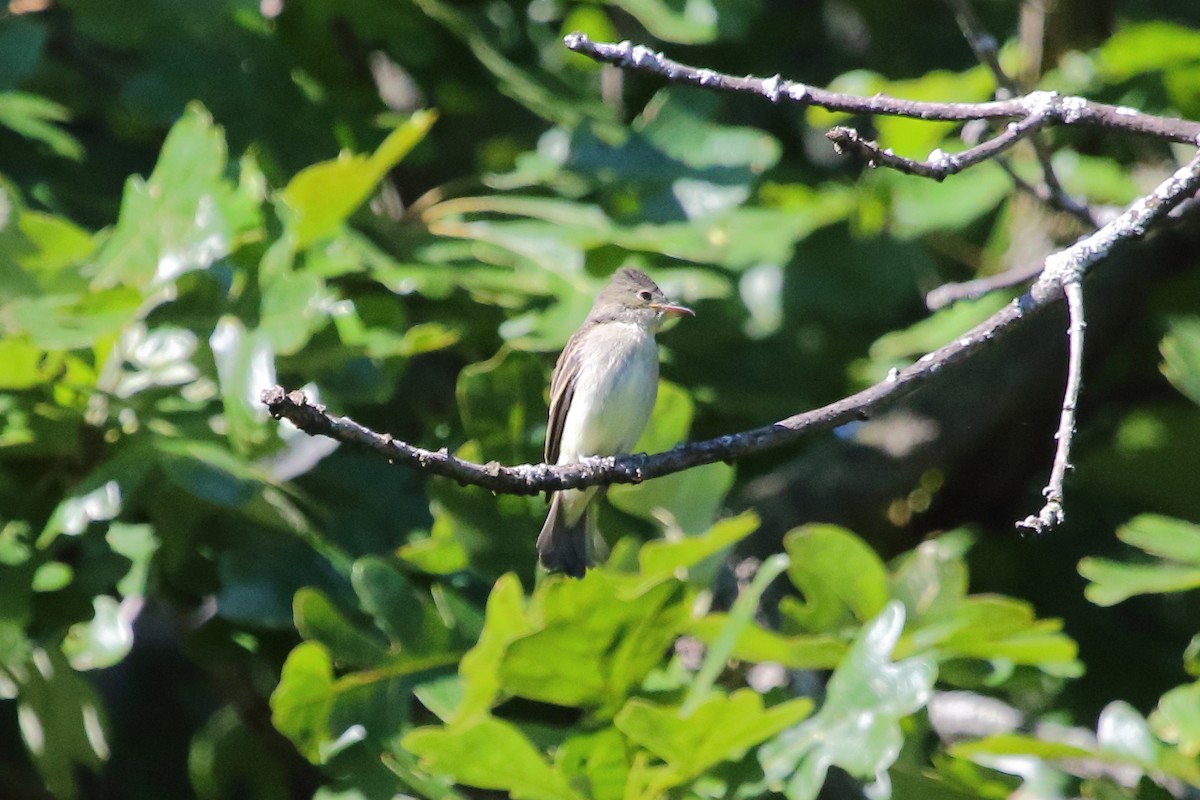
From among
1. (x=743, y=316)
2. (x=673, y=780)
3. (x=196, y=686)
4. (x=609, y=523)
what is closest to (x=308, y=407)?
(x=673, y=780)

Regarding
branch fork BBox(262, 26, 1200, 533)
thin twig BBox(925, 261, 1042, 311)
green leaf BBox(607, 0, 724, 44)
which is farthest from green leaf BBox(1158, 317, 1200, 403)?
green leaf BBox(607, 0, 724, 44)

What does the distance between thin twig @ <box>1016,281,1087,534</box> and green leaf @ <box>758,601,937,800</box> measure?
907 mm

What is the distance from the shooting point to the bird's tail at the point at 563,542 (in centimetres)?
373

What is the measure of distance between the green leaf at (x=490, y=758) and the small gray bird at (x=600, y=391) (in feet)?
2.96

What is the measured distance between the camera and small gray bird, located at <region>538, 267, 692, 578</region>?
3957 millimetres

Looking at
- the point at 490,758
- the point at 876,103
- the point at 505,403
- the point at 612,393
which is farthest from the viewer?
the point at 612,393

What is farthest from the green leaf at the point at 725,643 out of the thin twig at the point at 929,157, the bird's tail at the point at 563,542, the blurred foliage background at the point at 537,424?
the thin twig at the point at 929,157

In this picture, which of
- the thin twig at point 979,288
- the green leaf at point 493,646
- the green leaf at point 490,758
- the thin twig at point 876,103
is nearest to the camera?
the thin twig at point 876,103

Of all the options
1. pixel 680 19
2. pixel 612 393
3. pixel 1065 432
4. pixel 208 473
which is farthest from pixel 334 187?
pixel 1065 432

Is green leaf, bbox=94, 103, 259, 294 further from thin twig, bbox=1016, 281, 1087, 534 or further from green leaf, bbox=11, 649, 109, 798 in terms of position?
thin twig, bbox=1016, 281, 1087, 534

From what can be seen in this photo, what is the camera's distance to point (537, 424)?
3.64 meters

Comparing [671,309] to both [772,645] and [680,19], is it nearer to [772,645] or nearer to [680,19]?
[680,19]

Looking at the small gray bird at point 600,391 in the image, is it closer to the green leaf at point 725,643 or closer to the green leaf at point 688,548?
the green leaf at point 688,548

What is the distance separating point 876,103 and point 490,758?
4.69 feet
